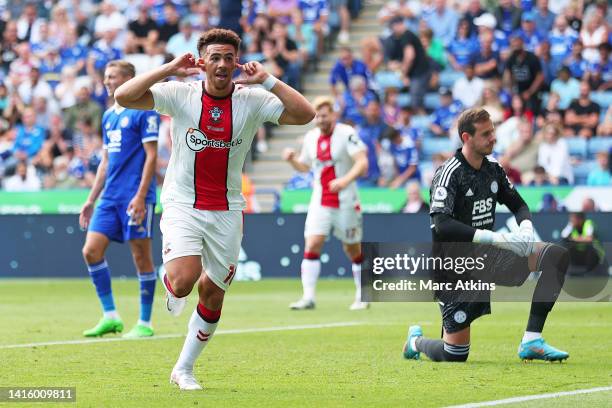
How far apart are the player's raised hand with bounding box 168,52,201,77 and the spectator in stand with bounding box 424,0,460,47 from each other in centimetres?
1809

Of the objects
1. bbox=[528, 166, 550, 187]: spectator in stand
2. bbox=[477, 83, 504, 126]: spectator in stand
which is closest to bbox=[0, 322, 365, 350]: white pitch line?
bbox=[528, 166, 550, 187]: spectator in stand

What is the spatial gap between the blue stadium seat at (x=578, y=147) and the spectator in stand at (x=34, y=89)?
11727 mm

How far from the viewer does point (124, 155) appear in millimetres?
12242

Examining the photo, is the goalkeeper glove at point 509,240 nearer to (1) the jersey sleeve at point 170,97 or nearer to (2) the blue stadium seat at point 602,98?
(1) the jersey sleeve at point 170,97

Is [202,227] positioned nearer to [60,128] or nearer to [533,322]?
[533,322]

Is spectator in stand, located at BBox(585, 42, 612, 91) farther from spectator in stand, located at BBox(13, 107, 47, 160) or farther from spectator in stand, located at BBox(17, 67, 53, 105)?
spectator in stand, located at BBox(17, 67, 53, 105)

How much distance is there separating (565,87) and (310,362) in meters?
14.7

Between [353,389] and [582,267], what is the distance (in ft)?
41.1

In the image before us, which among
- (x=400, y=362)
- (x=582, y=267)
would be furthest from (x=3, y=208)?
(x=400, y=362)

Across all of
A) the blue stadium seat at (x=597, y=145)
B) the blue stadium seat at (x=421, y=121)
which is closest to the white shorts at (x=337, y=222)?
the blue stadium seat at (x=597, y=145)

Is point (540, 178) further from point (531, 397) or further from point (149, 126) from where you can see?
point (531, 397)

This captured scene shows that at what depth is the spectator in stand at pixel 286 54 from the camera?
2666 cm

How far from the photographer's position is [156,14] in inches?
1147

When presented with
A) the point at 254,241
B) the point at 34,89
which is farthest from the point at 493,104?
the point at 34,89
